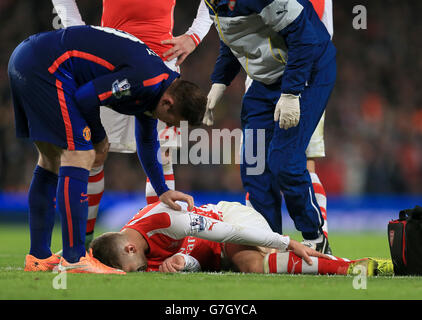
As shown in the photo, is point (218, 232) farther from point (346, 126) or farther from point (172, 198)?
point (346, 126)

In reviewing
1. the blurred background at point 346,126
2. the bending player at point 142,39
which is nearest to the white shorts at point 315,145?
the bending player at point 142,39

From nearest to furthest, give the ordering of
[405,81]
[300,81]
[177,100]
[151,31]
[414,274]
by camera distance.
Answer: [177,100]
[414,274]
[300,81]
[151,31]
[405,81]

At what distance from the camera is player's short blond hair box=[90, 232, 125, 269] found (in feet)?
12.3

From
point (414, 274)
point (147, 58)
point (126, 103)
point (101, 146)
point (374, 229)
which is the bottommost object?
point (374, 229)

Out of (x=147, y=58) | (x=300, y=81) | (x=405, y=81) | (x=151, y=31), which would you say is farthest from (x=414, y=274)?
(x=405, y=81)

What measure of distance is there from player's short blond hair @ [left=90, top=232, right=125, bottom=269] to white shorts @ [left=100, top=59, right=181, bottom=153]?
151 cm

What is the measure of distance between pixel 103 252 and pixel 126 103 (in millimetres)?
873

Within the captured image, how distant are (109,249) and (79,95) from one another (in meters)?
0.90

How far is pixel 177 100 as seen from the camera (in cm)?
357

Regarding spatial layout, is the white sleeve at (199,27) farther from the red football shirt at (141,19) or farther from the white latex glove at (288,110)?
the white latex glove at (288,110)

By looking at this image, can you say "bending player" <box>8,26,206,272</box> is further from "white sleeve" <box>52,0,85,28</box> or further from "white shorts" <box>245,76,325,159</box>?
"white shorts" <box>245,76,325,159</box>

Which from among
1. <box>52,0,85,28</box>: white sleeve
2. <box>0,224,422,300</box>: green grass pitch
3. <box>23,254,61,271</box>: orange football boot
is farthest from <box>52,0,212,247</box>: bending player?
<box>0,224,422,300</box>: green grass pitch

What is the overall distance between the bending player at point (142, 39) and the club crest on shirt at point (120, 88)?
1532 mm
